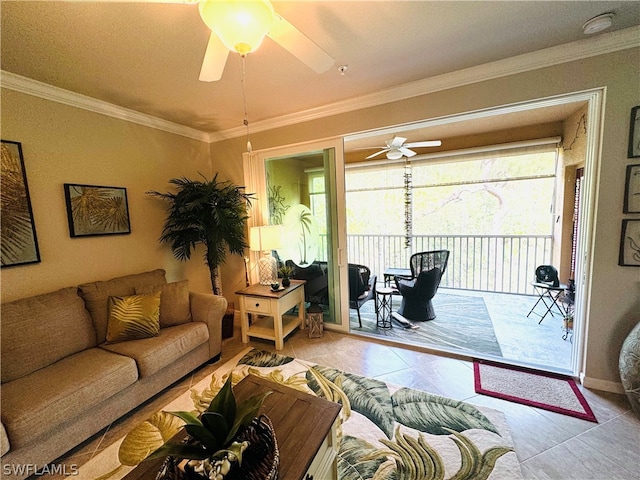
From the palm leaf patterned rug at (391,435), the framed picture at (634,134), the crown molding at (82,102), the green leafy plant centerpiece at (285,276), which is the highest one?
the crown molding at (82,102)

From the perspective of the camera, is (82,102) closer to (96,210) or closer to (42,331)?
(96,210)

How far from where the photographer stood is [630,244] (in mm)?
1849

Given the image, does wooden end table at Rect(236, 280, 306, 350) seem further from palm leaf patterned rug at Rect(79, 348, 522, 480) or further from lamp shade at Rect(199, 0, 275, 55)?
lamp shade at Rect(199, 0, 275, 55)

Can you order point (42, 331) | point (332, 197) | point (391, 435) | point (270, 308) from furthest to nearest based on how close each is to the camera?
point (332, 197), point (270, 308), point (42, 331), point (391, 435)

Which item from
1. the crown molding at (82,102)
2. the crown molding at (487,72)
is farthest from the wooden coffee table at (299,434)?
the crown molding at (82,102)

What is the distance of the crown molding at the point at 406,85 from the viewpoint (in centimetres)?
182

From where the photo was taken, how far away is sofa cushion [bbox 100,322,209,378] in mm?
1904

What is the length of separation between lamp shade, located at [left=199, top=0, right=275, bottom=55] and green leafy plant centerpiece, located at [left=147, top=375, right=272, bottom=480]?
1461 millimetres

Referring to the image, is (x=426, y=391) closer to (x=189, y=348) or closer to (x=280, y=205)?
(x=189, y=348)

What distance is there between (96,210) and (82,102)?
0.99 m

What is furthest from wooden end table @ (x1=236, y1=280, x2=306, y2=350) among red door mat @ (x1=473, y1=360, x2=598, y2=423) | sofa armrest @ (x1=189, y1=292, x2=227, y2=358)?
red door mat @ (x1=473, y1=360, x2=598, y2=423)

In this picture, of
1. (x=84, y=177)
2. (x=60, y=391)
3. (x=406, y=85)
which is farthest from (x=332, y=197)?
(x=60, y=391)

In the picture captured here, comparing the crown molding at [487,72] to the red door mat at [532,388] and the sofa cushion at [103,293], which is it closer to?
the sofa cushion at [103,293]

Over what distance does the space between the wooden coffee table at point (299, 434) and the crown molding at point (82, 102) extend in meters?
2.82
